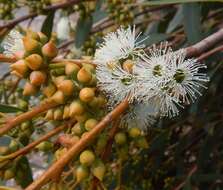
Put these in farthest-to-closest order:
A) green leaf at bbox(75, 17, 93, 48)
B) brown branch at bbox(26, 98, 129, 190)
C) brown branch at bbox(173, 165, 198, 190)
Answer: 1. green leaf at bbox(75, 17, 93, 48)
2. brown branch at bbox(173, 165, 198, 190)
3. brown branch at bbox(26, 98, 129, 190)

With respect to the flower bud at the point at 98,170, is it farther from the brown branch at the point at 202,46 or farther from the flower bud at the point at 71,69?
the brown branch at the point at 202,46

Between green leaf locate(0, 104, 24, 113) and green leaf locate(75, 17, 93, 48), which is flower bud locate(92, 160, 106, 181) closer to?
green leaf locate(0, 104, 24, 113)

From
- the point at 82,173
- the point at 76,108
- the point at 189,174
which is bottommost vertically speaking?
the point at 189,174

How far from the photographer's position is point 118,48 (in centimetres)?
113

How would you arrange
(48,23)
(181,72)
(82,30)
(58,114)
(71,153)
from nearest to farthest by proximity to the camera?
(71,153) < (58,114) < (181,72) < (48,23) < (82,30)

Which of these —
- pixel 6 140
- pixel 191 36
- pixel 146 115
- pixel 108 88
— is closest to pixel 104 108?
pixel 108 88

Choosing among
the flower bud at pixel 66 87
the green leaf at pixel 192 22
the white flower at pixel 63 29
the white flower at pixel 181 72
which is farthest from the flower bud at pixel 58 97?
the white flower at pixel 63 29

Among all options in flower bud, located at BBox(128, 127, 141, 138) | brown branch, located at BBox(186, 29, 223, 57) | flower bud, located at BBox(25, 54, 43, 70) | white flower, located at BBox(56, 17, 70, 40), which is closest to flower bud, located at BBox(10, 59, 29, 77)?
flower bud, located at BBox(25, 54, 43, 70)

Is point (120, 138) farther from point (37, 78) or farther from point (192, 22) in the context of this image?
point (192, 22)

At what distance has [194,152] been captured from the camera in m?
2.71

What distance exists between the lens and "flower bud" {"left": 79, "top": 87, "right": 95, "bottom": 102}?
972mm

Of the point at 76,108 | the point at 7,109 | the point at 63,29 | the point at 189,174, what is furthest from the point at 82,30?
the point at 76,108

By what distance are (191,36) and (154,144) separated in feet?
2.13

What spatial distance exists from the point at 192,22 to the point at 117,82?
910 mm
